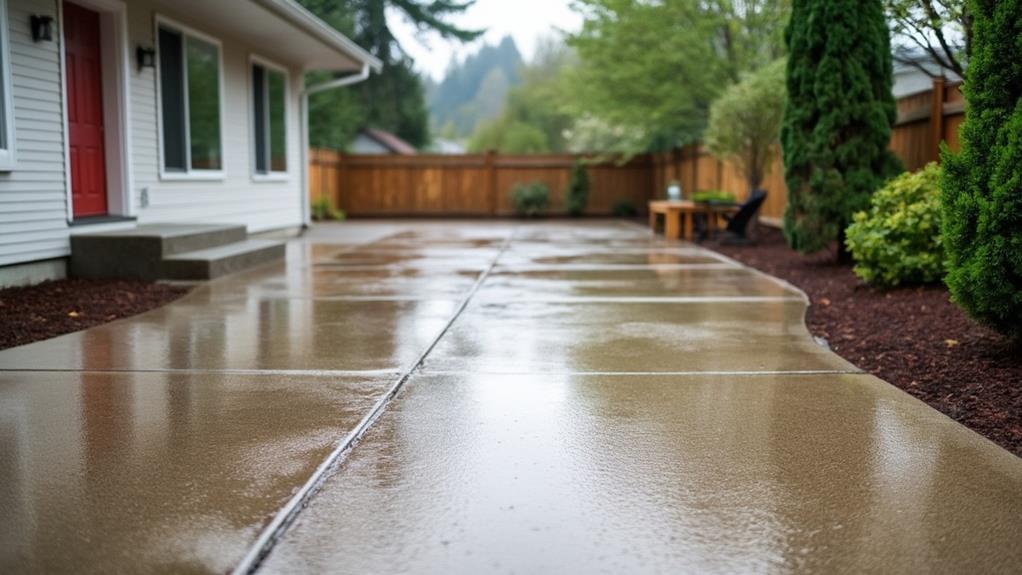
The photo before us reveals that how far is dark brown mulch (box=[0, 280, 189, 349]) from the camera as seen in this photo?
6.11 meters

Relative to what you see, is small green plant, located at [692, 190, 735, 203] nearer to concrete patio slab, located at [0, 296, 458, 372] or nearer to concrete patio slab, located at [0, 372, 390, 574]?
concrete patio slab, located at [0, 296, 458, 372]

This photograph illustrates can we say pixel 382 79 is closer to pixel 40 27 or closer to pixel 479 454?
pixel 40 27

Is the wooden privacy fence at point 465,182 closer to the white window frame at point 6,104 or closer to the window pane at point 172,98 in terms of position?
the window pane at point 172,98

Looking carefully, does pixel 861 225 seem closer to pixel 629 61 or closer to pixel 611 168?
pixel 629 61

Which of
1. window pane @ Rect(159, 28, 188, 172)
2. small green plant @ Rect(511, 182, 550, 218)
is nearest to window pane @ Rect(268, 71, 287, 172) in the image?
window pane @ Rect(159, 28, 188, 172)

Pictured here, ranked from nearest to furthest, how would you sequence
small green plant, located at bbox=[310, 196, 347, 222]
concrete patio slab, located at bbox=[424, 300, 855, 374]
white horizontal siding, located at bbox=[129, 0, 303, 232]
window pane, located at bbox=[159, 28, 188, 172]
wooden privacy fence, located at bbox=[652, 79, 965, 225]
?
concrete patio slab, located at bbox=[424, 300, 855, 374], wooden privacy fence, located at bbox=[652, 79, 965, 225], white horizontal siding, located at bbox=[129, 0, 303, 232], window pane, located at bbox=[159, 28, 188, 172], small green plant, located at bbox=[310, 196, 347, 222]

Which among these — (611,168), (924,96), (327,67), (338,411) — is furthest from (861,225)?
(611,168)

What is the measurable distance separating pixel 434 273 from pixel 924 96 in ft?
17.8

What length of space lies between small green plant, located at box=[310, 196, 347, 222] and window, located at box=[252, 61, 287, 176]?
6.18 meters

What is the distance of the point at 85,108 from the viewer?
30.7 feet

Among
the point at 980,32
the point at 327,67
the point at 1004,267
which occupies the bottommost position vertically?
the point at 1004,267

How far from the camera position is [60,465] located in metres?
3.39

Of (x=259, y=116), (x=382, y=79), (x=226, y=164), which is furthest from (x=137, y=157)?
(x=382, y=79)

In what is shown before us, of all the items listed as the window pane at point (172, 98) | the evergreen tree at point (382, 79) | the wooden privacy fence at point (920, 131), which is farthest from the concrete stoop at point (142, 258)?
the evergreen tree at point (382, 79)
